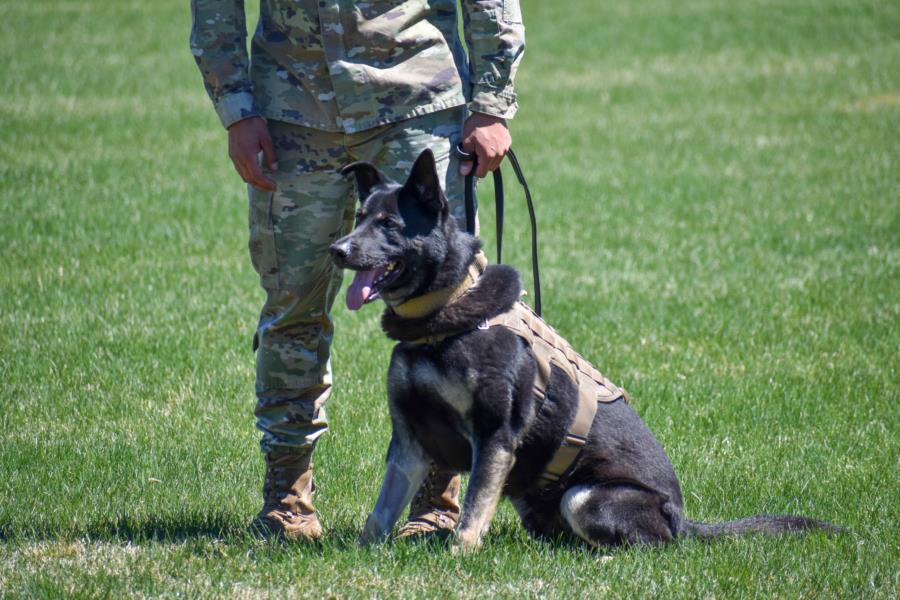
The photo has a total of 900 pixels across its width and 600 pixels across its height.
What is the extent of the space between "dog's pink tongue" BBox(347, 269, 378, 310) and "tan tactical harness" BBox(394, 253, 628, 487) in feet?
0.74

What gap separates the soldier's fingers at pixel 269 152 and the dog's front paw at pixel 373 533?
1.42 m

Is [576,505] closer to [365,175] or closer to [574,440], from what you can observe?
[574,440]

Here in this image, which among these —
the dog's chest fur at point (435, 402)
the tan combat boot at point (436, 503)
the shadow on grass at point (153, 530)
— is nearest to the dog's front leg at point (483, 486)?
the dog's chest fur at point (435, 402)

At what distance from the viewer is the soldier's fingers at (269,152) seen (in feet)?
14.0

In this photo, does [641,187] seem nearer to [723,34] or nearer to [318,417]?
[318,417]

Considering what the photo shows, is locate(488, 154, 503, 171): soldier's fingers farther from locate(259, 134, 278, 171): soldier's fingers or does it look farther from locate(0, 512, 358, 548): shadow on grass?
locate(0, 512, 358, 548): shadow on grass

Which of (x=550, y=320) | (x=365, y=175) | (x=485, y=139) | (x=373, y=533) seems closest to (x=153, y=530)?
(x=373, y=533)

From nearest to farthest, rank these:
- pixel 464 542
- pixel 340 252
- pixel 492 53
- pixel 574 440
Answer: pixel 340 252 < pixel 464 542 < pixel 574 440 < pixel 492 53

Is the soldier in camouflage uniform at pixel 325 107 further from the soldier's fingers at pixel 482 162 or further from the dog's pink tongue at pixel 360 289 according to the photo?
the dog's pink tongue at pixel 360 289

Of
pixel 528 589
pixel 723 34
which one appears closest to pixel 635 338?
pixel 528 589

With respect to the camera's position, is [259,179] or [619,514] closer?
[619,514]

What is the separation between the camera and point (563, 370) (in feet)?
13.9

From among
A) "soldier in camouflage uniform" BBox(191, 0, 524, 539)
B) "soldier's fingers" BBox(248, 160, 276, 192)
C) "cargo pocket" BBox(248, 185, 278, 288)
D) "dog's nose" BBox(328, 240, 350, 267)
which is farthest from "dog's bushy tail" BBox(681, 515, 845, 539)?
"soldier's fingers" BBox(248, 160, 276, 192)

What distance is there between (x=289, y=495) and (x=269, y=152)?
1.42 metres
